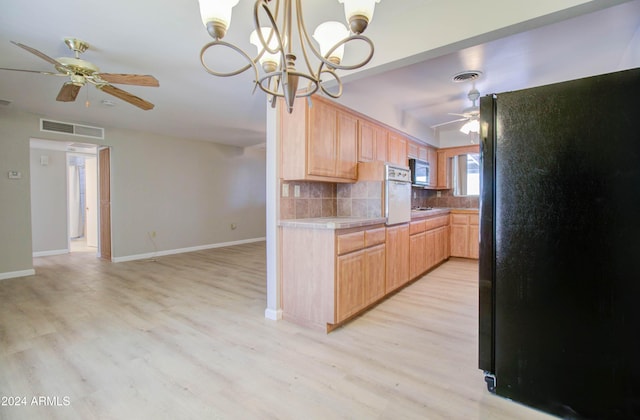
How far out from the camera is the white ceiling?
6.34 feet

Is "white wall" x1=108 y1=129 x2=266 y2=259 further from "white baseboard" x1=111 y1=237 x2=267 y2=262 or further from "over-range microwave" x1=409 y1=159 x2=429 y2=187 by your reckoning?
"over-range microwave" x1=409 y1=159 x2=429 y2=187

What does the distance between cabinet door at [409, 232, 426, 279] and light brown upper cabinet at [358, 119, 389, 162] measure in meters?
1.15

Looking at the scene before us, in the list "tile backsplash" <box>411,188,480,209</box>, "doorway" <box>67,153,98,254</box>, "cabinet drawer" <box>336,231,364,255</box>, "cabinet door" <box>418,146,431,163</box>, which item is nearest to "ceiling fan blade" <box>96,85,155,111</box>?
"cabinet drawer" <box>336,231,364,255</box>

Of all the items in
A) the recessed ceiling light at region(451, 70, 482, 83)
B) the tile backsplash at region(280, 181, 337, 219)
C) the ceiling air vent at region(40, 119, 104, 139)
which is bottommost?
the tile backsplash at region(280, 181, 337, 219)

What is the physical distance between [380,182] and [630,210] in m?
2.04

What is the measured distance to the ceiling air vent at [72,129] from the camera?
4.57 m

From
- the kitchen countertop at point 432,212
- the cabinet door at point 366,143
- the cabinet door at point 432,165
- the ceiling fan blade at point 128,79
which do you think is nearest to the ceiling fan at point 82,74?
the ceiling fan blade at point 128,79

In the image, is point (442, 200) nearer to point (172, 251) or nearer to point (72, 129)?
point (172, 251)

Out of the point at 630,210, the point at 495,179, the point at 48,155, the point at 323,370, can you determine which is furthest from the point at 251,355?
the point at 48,155

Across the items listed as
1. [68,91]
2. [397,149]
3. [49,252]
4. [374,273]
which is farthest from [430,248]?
[49,252]

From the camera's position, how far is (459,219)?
5.32m

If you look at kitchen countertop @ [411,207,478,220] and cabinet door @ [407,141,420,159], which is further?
cabinet door @ [407,141,420,159]

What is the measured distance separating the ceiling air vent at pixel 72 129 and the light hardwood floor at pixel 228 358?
8.23 ft

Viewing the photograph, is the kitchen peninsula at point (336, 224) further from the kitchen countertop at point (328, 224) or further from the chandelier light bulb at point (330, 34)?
the chandelier light bulb at point (330, 34)
